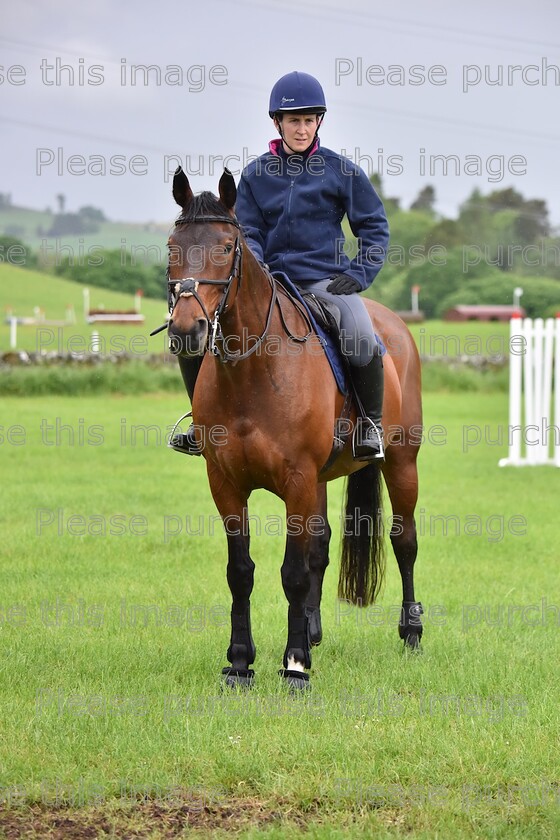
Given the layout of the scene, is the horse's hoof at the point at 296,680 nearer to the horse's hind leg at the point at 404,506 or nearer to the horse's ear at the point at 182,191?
the horse's hind leg at the point at 404,506

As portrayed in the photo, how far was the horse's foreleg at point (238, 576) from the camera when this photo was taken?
245 inches

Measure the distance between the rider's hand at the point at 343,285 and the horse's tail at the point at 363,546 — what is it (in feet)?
4.88

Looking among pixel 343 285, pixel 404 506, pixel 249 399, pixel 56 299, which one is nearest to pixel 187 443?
pixel 249 399

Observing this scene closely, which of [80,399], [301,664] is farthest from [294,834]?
[80,399]

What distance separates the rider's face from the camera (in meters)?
6.37

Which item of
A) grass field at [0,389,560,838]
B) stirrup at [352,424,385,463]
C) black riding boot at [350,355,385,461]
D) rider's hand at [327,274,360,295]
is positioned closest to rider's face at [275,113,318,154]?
rider's hand at [327,274,360,295]

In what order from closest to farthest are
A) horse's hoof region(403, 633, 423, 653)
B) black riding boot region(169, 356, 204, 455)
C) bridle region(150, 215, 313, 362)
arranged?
bridle region(150, 215, 313, 362) < black riding boot region(169, 356, 204, 455) < horse's hoof region(403, 633, 423, 653)

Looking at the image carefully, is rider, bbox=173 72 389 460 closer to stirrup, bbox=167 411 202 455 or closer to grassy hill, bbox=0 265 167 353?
stirrup, bbox=167 411 202 455

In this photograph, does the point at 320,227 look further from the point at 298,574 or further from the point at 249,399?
the point at 298,574

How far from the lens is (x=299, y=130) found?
20.9ft

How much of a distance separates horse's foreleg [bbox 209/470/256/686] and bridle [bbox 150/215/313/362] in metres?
0.82

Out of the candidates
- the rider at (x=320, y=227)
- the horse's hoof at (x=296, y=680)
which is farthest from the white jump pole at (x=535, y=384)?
the horse's hoof at (x=296, y=680)

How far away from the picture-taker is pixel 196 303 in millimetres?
5145

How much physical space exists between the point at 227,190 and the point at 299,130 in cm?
108
